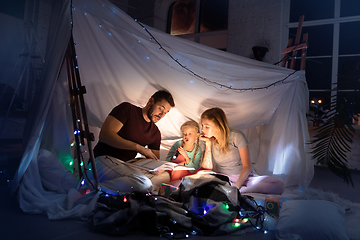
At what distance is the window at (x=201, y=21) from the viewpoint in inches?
226

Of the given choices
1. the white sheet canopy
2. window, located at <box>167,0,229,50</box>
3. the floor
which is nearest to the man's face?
the white sheet canopy

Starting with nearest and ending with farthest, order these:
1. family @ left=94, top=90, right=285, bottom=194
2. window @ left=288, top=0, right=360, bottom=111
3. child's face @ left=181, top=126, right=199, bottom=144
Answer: family @ left=94, top=90, right=285, bottom=194
child's face @ left=181, top=126, right=199, bottom=144
window @ left=288, top=0, right=360, bottom=111

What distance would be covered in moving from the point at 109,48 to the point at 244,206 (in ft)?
5.34

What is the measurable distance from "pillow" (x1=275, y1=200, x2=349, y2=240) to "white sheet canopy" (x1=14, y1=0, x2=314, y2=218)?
3.67 feet

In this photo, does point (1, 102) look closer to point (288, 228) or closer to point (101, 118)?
point (101, 118)

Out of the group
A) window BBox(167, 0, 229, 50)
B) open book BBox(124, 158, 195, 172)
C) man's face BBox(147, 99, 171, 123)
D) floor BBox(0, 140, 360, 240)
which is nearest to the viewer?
floor BBox(0, 140, 360, 240)

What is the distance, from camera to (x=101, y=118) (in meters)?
2.90

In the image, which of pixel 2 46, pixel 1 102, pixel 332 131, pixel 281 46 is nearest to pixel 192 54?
pixel 332 131

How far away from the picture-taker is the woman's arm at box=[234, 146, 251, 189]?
2.31 metres

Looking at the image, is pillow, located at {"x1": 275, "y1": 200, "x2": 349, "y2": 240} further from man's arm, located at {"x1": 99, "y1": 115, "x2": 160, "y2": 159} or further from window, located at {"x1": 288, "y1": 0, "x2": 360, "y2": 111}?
window, located at {"x1": 288, "y1": 0, "x2": 360, "y2": 111}

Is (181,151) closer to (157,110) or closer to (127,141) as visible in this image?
(157,110)

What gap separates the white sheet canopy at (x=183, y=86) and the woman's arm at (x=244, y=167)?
52 cm

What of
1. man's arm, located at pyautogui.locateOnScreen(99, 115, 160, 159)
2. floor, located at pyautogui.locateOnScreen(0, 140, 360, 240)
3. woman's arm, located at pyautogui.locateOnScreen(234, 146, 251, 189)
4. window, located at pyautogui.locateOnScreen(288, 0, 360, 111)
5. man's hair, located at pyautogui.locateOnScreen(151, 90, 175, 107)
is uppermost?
window, located at pyautogui.locateOnScreen(288, 0, 360, 111)

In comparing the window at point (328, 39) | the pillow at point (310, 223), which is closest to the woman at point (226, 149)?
the pillow at point (310, 223)
